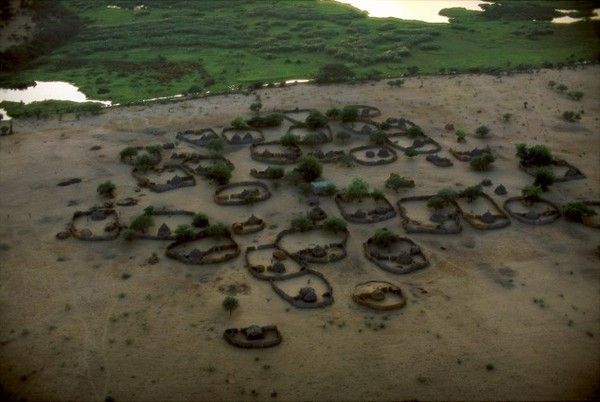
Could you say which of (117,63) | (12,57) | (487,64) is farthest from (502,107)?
(12,57)

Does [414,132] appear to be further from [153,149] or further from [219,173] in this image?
[153,149]

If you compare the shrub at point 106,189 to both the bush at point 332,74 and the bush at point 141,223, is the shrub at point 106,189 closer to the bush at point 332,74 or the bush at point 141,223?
the bush at point 141,223

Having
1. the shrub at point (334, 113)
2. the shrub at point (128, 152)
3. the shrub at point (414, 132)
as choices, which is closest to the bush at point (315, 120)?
the shrub at point (334, 113)

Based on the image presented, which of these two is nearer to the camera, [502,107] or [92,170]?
[92,170]

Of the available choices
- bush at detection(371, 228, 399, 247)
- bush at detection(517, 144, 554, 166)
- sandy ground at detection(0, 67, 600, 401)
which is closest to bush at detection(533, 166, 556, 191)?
sandy ground at detection(0, 67, 600, 401)

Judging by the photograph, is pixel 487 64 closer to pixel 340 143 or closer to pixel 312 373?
pixel 340 143

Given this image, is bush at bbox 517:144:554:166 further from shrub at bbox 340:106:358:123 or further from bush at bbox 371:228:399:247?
bush at bbox 371:228:399:247
